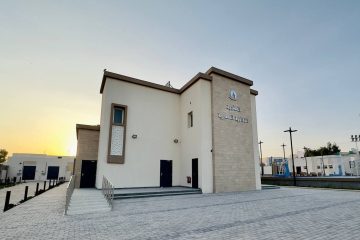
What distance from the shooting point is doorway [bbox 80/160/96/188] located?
16.2 m

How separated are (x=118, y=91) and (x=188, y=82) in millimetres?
5316

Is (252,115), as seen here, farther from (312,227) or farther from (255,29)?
(312,227)

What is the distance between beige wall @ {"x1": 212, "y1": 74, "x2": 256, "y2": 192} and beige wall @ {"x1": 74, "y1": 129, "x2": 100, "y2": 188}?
368 inches

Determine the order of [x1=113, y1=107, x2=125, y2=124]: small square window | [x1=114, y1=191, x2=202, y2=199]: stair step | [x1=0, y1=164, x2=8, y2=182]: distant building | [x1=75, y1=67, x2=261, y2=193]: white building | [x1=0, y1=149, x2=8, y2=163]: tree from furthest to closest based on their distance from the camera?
[x1=0, y1=149, x2=8, y2=163]: tree → [x1=0, y1=164, x2=8, y2=182]: distant building → [x1=113, y1=107, x2=125, y2=124]: small square window → [x1=75, y1=67, x2=261, y2=193]: white building → [x1=114, y1=191, x2=202, y2=199]: stair step

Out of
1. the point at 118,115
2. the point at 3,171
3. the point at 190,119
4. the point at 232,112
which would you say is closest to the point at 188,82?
the point at 190,119

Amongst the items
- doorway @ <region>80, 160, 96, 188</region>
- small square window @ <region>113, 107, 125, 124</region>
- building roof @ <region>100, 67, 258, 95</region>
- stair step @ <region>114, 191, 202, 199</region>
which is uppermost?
building roof @ <region>100, 67, 258, 95</region>

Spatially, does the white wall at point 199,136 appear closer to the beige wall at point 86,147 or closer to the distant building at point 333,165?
the beige wall at point 86,147

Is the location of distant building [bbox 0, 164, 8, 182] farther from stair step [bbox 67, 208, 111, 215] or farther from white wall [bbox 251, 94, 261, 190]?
white wall [bbox 251, 94, 261, 190]

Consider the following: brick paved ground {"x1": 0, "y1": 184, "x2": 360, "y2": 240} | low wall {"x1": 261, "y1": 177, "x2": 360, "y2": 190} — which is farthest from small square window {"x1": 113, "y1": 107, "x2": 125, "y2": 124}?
low wall {"x1": 261, "y1": 177, "x2": 360, "y2": 190}

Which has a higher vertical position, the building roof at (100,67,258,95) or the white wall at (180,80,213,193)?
the building roof at (100,67,258,95)

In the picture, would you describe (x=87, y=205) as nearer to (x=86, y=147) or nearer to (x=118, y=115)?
(x=118, y=115)

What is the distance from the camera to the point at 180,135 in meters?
17.6

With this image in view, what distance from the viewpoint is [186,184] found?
15977 millimetres

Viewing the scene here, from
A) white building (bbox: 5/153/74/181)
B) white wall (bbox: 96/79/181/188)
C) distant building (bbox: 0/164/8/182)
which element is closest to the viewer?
white wall (bbox: 96/79/181/188)
